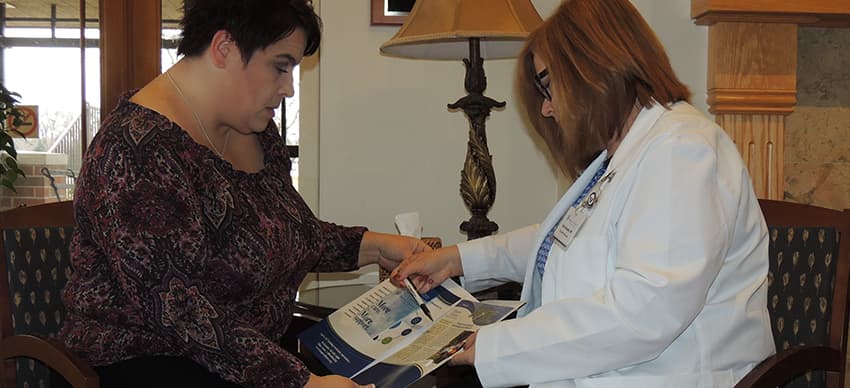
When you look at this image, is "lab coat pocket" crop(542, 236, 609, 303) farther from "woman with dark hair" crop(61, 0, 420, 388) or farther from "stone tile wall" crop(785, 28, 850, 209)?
"stone tile wall" crop(785, 28, 850, 209)

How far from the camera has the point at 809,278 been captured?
1719mm

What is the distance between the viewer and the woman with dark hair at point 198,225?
131cm

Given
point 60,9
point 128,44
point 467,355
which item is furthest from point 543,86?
point 60,9

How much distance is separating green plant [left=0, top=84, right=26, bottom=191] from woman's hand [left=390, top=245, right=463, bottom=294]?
5.20 feet

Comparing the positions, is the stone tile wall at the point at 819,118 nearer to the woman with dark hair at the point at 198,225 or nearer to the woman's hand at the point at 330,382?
the woman with dark hair at the point at 198,225

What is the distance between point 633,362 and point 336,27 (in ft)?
5.53

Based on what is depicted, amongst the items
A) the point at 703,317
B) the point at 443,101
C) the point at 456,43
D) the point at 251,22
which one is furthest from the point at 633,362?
the point at 443,101

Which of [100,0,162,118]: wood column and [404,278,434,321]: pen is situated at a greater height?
[100,0,162,118]: wood column

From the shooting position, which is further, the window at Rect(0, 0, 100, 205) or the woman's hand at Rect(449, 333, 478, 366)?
the window at Rect(0, 0, 100, 205)

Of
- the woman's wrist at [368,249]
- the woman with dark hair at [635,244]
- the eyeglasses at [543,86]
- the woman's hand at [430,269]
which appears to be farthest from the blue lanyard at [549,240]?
the woman's wrist at [368,249]

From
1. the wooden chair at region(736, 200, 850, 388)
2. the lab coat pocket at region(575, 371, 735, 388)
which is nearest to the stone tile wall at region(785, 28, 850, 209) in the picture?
the wooden chair at region(736, 200, 850, 388)

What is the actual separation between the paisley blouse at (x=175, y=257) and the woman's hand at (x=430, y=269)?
23cm

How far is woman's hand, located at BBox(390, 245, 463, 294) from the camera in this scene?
1.72 meters

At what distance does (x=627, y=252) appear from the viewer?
1.17m
